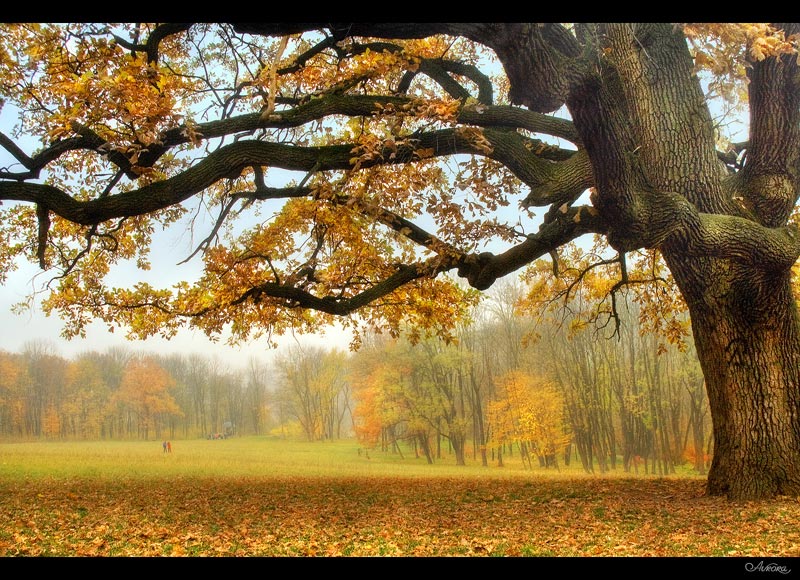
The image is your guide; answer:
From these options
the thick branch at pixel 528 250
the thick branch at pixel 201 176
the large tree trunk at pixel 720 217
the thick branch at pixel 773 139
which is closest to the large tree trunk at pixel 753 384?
the large tree trunk at pixel 720 217

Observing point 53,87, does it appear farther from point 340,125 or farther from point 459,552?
point 459,552

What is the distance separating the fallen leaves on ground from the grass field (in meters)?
0.02

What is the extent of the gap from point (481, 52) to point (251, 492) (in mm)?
7442

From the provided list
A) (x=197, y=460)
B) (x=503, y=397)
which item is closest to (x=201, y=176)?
(x=197, y=460)

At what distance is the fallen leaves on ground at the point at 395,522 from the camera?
170 inches

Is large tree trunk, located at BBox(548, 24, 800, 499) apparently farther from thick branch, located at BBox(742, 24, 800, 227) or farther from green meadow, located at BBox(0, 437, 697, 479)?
green meadow, located at BBox(0, 437, 697, 479)

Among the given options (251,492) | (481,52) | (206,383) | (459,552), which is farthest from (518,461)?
(459,552)

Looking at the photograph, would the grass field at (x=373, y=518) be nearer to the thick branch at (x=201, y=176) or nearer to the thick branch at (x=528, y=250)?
the thick branch at (x=528, y=250)

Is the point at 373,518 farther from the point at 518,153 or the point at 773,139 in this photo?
the point at 773,139

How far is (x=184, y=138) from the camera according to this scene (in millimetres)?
6219

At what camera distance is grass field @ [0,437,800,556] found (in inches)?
Answer: 171

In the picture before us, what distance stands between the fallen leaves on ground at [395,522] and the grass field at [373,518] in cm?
2
